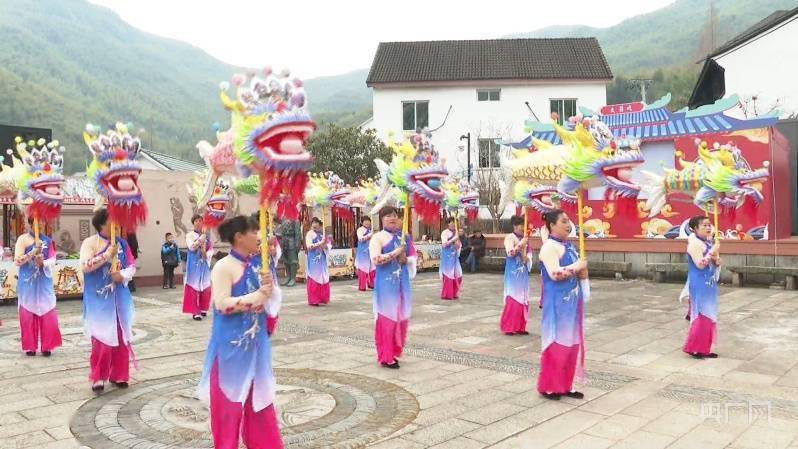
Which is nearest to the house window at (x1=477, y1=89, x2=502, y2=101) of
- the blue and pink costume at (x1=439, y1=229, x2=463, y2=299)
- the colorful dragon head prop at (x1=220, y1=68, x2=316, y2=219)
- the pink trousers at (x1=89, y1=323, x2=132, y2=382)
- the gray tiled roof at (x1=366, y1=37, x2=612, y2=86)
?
the gray tiled roof at (x1=366, y1=37, x2=612, y2=86)

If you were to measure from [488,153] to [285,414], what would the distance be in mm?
24831

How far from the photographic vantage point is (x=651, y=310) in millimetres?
10914

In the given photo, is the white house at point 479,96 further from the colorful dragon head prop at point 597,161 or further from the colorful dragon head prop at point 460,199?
the colorful dragon head prop at point 597,161

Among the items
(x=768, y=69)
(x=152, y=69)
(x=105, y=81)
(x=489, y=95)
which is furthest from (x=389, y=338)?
(x=152, y=69)

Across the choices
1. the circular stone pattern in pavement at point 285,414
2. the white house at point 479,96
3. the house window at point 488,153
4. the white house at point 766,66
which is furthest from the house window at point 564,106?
the circular stone pattern in pavement at point 285,414

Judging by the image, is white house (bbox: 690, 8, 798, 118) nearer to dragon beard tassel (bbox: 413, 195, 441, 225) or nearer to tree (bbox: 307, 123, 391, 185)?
tree (bbox: 307, 123, 391, 185)

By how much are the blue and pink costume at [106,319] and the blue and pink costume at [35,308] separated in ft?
6.77

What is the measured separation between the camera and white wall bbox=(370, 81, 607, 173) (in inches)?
1174

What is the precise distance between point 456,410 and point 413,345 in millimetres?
2754

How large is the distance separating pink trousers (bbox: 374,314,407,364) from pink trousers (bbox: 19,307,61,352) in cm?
402

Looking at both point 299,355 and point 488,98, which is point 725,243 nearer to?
point 299,355

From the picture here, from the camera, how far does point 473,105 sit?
30188 mm

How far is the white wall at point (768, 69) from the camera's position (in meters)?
21.9

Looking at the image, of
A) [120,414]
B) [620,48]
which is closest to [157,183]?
[120,414]
